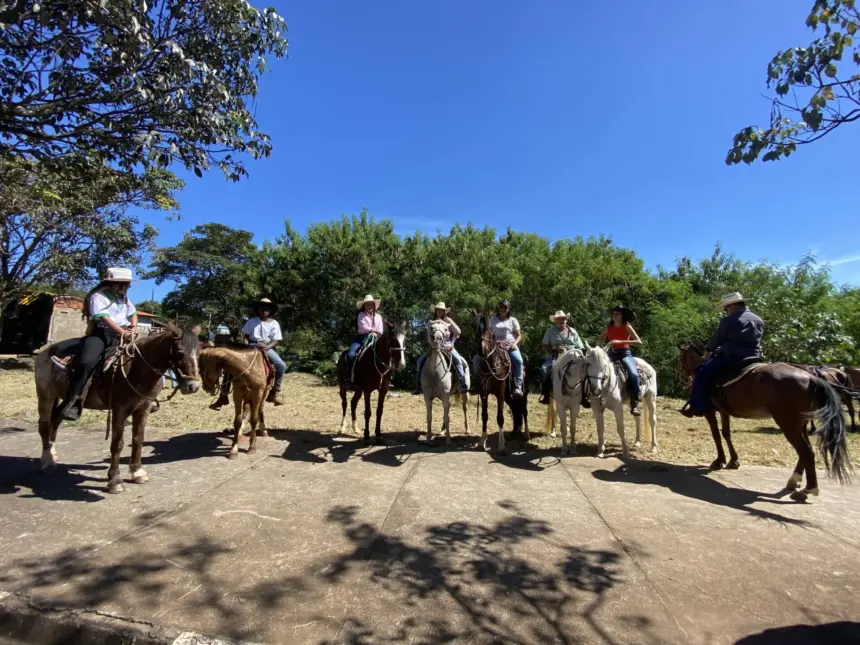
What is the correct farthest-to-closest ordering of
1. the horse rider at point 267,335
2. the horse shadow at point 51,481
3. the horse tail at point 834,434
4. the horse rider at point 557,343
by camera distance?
1. the horse rider at point 557,343
2. the horse rider at point 267,335
3. the horse tail at point 834,434
4. the horse shadow at point 51,481

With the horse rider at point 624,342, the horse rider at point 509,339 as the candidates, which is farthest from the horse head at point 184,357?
the horse rider at point 624,342

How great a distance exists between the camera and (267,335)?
8.00m

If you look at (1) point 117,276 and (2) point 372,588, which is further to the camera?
(1) point 117,276

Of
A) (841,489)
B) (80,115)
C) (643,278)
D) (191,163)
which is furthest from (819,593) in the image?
(643,278)

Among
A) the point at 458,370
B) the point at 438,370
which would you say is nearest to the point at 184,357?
the point at 438,370

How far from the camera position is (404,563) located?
3652 mm

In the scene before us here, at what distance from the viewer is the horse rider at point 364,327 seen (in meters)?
8.02

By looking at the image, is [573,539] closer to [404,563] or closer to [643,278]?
[404,563]

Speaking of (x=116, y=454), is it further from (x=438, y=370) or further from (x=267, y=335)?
(x=438, y=370)

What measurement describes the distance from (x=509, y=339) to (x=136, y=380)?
222 inches

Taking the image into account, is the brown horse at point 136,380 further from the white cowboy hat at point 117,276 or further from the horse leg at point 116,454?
the white cowboy hat at point 117,276

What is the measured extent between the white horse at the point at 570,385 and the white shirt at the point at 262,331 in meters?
4.85

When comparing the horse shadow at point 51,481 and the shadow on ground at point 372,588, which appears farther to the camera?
the horse shadow at point 51,481

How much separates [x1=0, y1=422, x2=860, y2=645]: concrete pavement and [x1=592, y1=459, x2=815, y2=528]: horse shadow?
0.04 meters
